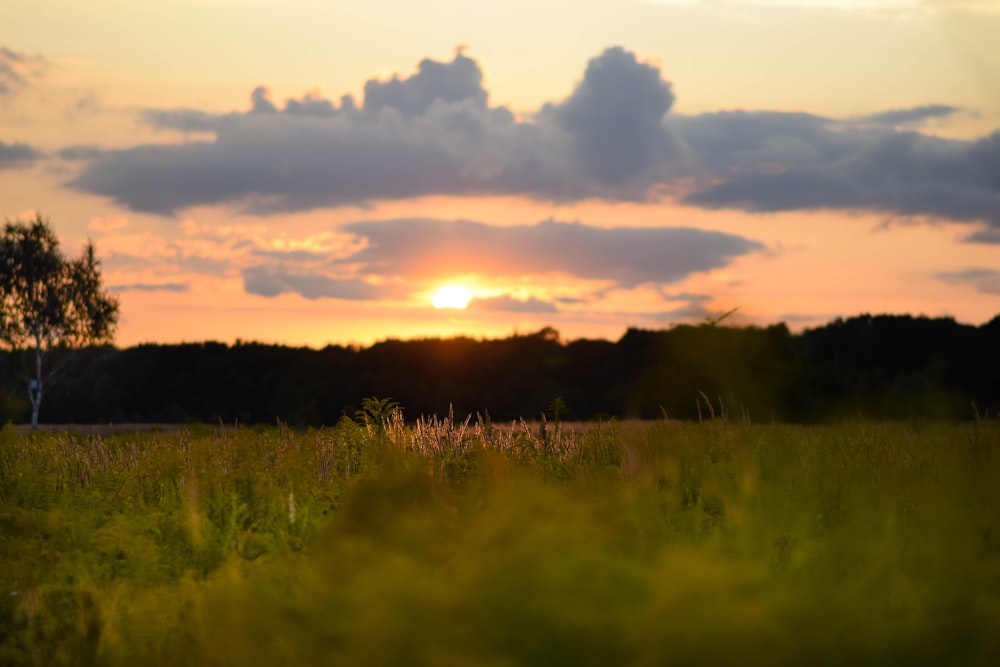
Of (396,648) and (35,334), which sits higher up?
(35,334)

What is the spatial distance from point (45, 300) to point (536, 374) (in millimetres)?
22885

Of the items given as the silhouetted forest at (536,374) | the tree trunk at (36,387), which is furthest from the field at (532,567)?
the tree trunk at (36,387)

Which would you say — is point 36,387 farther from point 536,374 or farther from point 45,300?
point 536,374

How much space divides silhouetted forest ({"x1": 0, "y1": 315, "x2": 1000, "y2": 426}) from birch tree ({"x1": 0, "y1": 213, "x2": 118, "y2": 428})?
218 cm

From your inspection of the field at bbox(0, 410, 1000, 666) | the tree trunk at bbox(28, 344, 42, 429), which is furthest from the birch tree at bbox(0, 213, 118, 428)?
the field at bbox(0, 410, 1000, 666)

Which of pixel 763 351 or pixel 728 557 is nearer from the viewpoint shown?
pixel 728 557

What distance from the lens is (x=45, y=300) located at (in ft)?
142

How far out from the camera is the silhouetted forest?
43.4 meters

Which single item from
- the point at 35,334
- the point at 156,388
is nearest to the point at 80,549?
the point at 35,334

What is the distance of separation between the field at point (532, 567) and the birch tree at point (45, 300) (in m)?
31.9

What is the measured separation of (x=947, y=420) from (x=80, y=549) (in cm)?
1057

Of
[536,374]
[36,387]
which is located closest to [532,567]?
[36,387]

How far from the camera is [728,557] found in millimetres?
8008

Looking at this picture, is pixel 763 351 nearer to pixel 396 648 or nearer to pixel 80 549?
pixel 80 549
